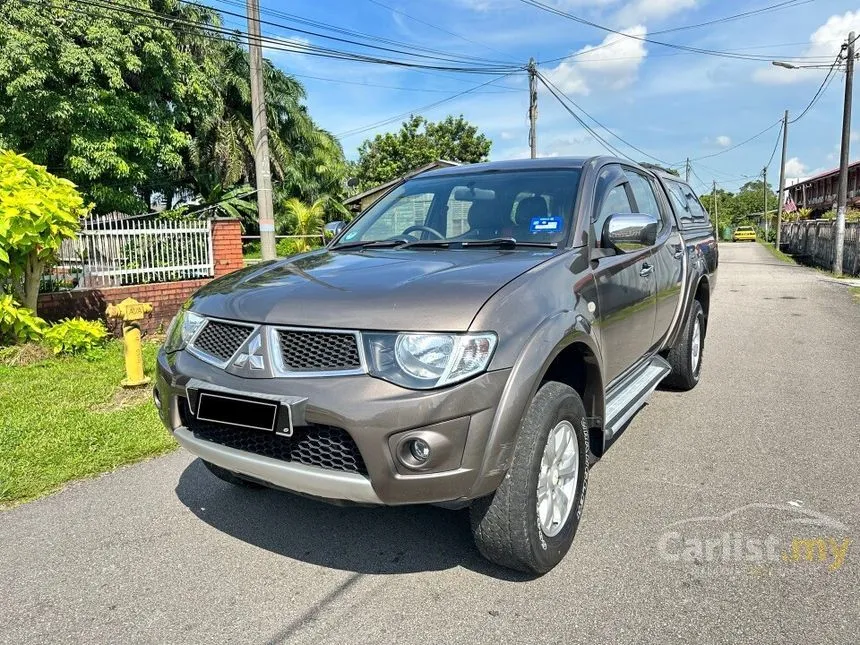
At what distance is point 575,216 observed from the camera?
3.25 meters

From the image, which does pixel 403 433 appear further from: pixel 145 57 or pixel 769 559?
pixel 145 57

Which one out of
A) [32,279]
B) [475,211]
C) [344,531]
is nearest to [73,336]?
[32,279]

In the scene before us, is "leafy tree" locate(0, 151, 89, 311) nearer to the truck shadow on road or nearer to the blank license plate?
the truck shadow on road

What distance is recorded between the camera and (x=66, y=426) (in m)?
4.64

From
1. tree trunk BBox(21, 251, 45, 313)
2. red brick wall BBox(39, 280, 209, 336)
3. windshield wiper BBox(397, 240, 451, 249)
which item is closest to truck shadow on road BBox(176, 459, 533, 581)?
windshield wiper BBox(397, 240, 451, 249)

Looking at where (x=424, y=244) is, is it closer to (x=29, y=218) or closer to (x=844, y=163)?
(x=29, y=218)

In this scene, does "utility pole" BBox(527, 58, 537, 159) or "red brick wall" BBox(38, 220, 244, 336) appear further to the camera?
"utility pole" BBox(527, 58, 537, 159)

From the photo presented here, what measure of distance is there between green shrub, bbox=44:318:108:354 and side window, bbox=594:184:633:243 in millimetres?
5852

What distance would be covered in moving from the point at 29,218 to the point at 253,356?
4.79 m

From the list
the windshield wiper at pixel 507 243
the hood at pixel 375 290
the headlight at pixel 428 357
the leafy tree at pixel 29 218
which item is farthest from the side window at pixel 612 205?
the leafy tree at pixel 29 218

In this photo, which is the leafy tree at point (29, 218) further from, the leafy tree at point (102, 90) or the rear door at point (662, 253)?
the leafy tree at point (102, 90)

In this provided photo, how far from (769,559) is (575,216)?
5.96 feet

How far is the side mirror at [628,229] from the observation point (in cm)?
314

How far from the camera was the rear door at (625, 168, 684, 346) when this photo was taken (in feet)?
14.0
